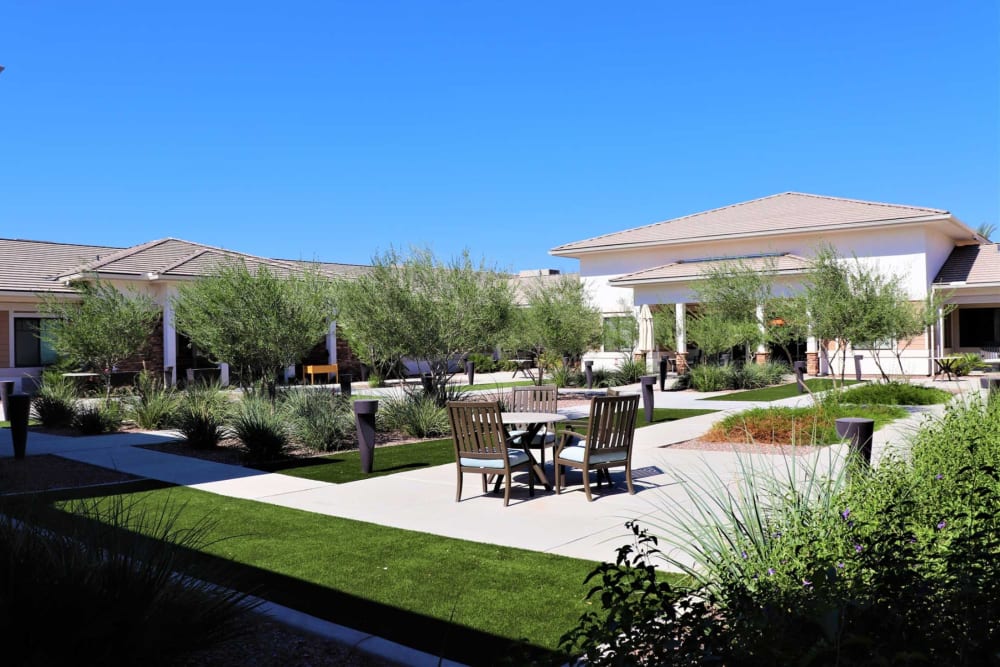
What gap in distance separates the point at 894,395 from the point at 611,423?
42.5 feet

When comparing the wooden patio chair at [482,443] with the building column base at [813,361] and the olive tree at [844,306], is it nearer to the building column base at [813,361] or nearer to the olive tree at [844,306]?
the olive tree at [844,306]

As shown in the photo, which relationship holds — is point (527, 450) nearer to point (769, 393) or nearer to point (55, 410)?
point (55, 410)

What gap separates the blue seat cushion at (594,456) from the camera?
8.00 meters

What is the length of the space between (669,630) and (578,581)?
8.70 feet

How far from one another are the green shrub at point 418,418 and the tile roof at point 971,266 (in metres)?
25.6

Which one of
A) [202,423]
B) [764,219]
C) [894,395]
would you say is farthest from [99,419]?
[764,219]

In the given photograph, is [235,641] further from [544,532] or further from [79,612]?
[544,532]

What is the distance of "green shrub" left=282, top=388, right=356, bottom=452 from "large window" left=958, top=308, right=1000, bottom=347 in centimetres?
3164

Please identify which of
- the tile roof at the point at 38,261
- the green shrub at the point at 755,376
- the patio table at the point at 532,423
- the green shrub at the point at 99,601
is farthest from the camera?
the tile roof at the point at 38,261

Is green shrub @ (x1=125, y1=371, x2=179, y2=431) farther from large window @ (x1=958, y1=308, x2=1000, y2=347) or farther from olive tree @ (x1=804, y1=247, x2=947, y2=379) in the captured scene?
large window @ (x1=958, y1=308, x2=1000, y2=347)

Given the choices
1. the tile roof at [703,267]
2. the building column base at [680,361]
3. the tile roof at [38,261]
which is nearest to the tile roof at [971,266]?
the tile roof at [703,267]

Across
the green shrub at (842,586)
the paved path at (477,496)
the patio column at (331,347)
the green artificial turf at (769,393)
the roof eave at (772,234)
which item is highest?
the roof eave at (772,234)

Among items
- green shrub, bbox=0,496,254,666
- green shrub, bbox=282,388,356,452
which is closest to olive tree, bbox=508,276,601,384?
green shrub, bbox=282,388,356,452

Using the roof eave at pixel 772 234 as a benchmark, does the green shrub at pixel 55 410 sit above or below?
below
